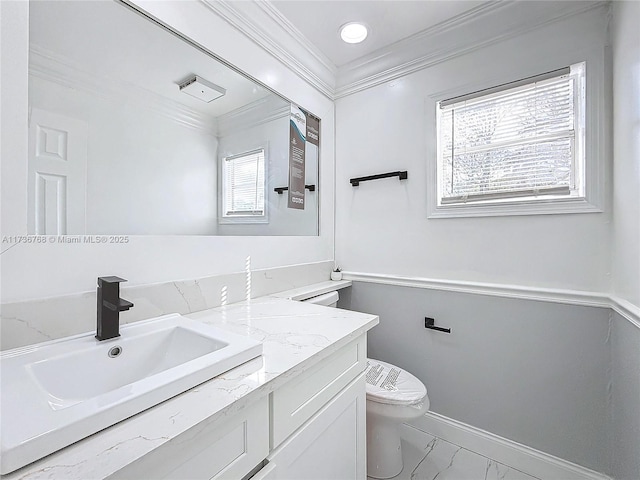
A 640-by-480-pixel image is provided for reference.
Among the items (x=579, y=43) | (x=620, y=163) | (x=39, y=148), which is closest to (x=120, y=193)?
(x=39, y=148)

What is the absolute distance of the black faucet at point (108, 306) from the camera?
831 millimetres

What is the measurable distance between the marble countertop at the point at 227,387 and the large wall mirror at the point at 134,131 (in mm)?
485

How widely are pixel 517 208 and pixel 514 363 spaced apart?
780 millimetres

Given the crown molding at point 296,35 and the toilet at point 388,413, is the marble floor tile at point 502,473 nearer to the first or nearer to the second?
the toilet at point 388,413

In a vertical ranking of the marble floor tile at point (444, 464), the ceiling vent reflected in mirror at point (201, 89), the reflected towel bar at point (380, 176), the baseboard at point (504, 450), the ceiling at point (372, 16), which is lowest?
the marble floor tile at point (444, 464)

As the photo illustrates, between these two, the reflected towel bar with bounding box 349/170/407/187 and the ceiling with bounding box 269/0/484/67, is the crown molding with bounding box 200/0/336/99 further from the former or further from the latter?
the reflected towel bar with bounding box 349/170/407/187

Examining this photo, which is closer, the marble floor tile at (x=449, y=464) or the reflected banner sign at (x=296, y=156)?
the marble floor tile at (x=449, y=464)

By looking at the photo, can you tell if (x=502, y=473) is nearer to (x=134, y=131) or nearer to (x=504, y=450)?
(x=504, y=450)

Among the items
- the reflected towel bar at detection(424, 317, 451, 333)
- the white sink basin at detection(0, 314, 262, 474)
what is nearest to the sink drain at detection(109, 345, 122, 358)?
the white sink basin at detection(0, 314, 262, 474)

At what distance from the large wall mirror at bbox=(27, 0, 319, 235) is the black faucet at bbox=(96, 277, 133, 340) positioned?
9.1 inches

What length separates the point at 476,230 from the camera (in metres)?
1.57

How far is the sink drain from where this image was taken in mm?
816

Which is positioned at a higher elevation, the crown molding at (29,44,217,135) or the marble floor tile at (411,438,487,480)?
the crown molding at (29,44,217,135)

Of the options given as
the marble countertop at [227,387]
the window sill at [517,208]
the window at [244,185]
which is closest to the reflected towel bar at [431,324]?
the window sill at [517,208]
